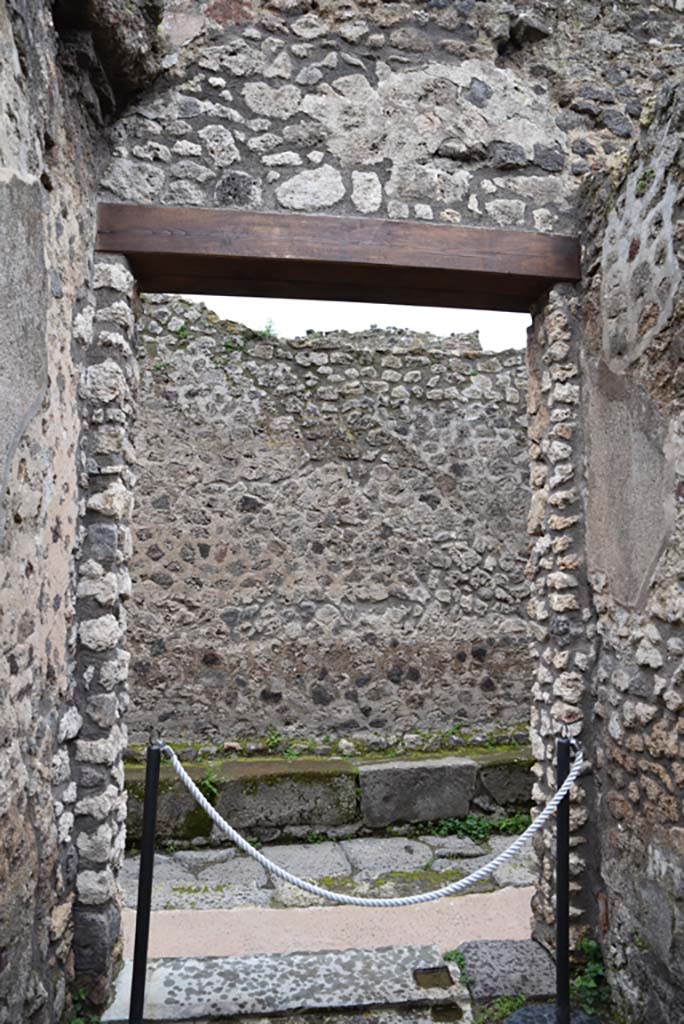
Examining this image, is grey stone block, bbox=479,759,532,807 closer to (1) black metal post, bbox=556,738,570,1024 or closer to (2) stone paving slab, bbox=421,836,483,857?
(2) stone paving slab, bbox=421,836,483,857

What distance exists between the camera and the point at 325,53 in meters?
3.32

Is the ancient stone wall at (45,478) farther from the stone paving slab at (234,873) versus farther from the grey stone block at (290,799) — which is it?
the grey stone block at (290,799)

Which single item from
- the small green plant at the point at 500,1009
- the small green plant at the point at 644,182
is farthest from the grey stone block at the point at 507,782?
the small green plant at the point at 644,182

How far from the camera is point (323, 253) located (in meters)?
3.15

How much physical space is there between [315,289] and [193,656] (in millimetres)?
2969

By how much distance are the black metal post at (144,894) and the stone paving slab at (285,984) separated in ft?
0.66

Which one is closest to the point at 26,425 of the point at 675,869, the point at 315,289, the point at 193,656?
the point at 315,289

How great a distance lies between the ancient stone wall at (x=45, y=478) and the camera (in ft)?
7.15

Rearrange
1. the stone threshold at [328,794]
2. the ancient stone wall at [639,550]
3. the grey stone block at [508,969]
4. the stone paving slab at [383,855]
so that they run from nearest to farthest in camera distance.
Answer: the ancient stone wall at [639,550] → the grey stone block at [508,969] → the stone paving slab at [383,855] → the stone threshold at [328,794]

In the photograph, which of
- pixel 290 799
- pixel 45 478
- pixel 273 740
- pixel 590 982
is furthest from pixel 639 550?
pixel 273 740

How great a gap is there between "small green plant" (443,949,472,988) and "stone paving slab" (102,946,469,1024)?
0.03 meters

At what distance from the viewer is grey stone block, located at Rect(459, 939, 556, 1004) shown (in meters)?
2.95

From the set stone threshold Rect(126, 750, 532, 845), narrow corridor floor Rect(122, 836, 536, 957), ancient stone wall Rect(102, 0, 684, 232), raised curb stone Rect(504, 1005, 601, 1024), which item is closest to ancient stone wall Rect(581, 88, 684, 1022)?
raised curb stone Rect(504, 1005, 601, 1024)

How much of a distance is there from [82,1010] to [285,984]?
2.43 ft
